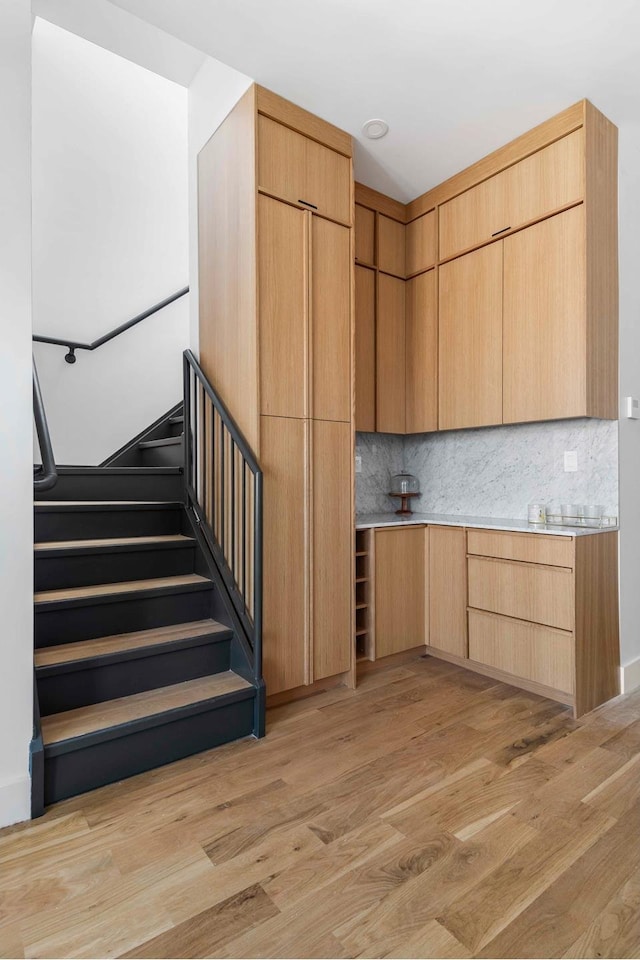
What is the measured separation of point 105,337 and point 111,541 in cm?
176

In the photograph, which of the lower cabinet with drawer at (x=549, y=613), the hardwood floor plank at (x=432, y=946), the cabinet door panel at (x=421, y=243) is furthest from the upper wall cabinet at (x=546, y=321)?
the hardwood floor plank at (x=432, y=946)

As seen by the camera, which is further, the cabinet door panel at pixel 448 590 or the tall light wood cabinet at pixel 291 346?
the cabinet door panel at pixel 448 590

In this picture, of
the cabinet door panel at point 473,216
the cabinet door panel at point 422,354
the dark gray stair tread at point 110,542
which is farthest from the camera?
the cabinet door panel at point 422,354

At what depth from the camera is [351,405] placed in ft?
9.25

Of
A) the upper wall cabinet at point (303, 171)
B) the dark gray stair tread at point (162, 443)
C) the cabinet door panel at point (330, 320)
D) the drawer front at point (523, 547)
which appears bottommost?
the drawer front at point (523, 547)

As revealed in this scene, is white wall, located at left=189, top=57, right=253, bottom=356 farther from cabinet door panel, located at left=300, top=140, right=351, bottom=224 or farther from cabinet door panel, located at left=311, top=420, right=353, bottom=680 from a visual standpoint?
cabinet door panel, located at left=311, top=420, right=353, bottom=680

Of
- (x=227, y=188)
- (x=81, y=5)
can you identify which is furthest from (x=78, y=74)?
(x=227, y=188)

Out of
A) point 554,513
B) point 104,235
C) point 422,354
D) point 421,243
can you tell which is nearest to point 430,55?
point 421,243

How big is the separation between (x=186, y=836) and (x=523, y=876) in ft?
3.30

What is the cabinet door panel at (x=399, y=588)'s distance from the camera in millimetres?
3057

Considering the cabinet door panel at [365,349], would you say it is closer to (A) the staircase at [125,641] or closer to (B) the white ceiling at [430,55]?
(B) the white ceiling at [430,55]

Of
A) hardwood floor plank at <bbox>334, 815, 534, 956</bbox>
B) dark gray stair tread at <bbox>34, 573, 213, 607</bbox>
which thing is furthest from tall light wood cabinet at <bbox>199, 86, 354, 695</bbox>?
hardwood floor plank at <bbox>334, 815, 534, 956</bbox>

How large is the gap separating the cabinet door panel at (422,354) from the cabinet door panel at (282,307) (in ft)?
3.85

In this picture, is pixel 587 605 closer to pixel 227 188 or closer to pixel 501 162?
pixel 501 162
